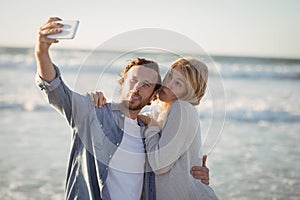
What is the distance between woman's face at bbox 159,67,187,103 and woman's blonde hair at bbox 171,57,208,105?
0.06ft

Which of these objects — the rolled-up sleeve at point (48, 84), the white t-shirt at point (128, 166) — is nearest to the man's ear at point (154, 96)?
the white t-shirt at point (128, 166)

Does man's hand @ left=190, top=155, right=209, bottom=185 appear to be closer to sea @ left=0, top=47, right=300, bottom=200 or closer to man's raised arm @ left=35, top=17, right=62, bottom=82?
sea @ left=0, top=47, right=300, bottom=200

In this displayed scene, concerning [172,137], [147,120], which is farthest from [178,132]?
[147,120]

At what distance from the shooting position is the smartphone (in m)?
1.94

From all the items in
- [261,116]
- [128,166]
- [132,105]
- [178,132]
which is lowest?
[261,116]

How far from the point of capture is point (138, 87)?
2299 millimetres

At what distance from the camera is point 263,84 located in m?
14.3

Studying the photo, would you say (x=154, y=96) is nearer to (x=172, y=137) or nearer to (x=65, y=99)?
(x=172, y=137)

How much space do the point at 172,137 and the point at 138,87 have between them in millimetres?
242

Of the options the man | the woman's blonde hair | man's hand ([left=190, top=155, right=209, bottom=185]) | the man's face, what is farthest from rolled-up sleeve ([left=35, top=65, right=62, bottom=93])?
man's hand ([left=190, top=155, right=209, bottom=185])

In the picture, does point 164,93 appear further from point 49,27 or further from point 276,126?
point 276,126

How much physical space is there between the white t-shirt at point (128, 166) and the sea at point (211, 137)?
0.17 m

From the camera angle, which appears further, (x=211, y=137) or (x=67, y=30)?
(x=211, y=137)

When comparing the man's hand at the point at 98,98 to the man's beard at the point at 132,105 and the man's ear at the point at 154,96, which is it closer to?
the man's beard at the point at 132,105
